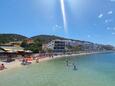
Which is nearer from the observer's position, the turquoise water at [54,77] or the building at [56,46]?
the turquoise water at [54,77]

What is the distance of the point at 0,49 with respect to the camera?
179 ft

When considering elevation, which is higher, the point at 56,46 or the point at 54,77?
the point at 56,46

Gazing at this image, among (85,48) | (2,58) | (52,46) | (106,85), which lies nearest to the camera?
(106,85)

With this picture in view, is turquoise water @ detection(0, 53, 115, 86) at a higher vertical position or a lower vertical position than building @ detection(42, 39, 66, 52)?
lower

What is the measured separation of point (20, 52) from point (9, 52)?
13.1 ft

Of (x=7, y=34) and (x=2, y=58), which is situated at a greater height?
(x=7, y=34)

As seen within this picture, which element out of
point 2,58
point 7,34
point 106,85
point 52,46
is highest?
point 7,34

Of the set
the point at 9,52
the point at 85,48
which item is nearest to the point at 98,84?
the point at 9,52

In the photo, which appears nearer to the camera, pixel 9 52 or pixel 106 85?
pixel 106 85

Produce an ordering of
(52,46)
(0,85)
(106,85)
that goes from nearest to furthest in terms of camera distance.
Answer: (0,85) < (106,85) < (52,46)

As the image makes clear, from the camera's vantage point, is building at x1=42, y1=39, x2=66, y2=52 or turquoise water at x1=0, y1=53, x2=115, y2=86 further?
building at x1=42, y1=39, x2=66, y2=52

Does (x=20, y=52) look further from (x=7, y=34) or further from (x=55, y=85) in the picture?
(x=7, y=34)

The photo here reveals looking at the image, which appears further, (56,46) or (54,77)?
(56,46)

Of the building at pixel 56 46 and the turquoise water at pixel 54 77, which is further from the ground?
the building at pixel 56 46
